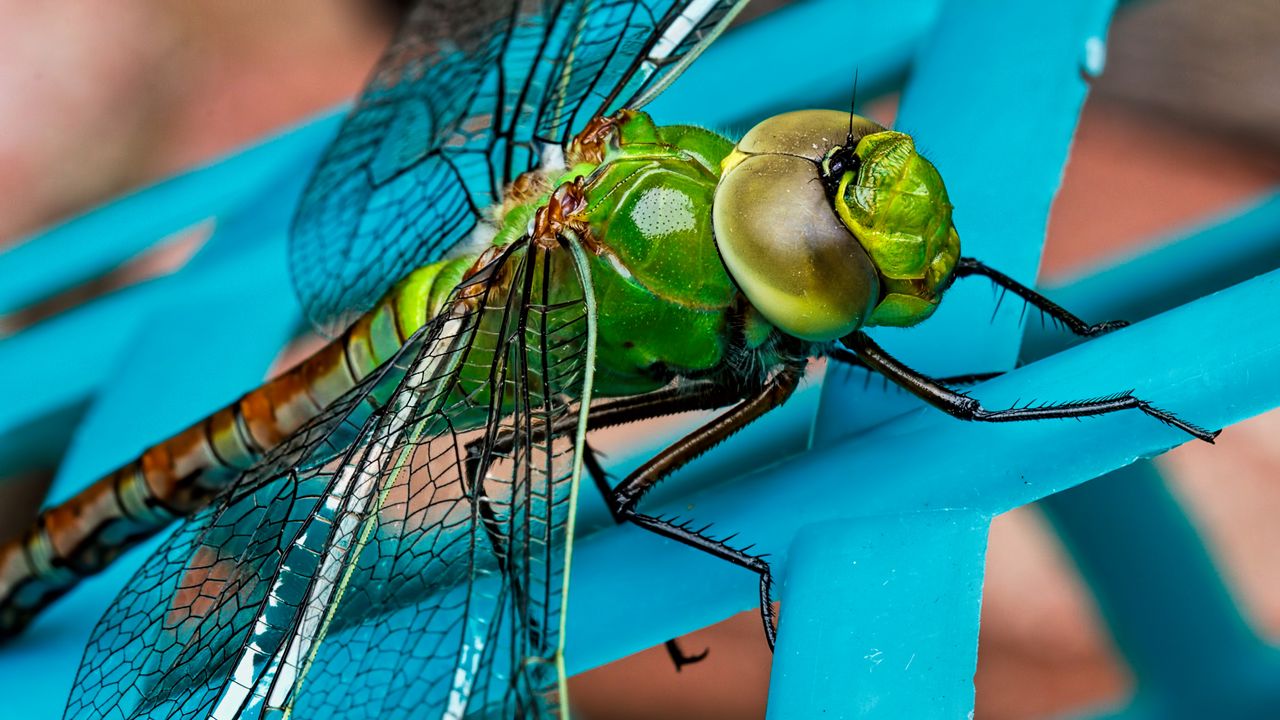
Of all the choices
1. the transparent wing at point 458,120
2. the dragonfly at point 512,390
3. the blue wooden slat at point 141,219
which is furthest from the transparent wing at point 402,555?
the blue wooden slat at point 141,219

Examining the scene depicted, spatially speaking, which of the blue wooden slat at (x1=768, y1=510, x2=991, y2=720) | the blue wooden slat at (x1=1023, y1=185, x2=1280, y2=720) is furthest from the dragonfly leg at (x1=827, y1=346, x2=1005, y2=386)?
the blue wooden slat at (x1=1023, y1=185, x2=1280, y2=720)

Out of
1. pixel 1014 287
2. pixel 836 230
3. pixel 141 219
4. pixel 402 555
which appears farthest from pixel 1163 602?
pixel 141 219

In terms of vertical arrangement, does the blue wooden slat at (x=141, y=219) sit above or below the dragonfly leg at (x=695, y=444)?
above

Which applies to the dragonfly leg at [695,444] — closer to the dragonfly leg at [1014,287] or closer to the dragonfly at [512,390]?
the dragonfly at [512,390]

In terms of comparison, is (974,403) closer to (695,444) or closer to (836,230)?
(836,230)

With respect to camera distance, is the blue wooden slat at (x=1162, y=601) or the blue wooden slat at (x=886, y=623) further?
the blue wooden slat at (x=1162, y=601)

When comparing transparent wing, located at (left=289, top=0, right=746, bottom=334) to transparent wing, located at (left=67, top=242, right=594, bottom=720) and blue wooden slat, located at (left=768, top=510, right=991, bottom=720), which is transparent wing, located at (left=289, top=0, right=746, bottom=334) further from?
blue wooden slat, located at (left=768, top=510, right=991, bottom=720)

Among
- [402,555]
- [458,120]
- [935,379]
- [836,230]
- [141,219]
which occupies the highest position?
[141,219]
